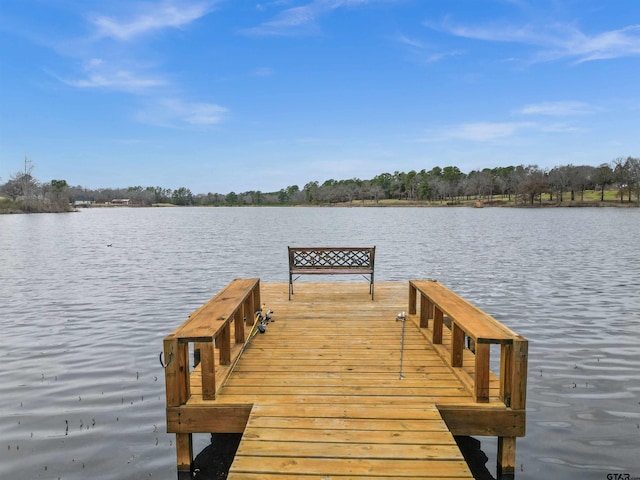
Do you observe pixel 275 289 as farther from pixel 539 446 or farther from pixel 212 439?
pixel 539 446

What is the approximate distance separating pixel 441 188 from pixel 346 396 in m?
139

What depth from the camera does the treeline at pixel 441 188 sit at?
94.9 metres

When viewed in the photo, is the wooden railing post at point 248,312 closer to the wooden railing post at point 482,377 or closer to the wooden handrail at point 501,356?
the wooden handrail at point 501,356

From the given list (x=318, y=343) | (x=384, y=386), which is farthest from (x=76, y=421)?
(x=384, y=386)

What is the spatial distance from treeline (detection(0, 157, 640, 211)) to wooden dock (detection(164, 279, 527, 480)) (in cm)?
10430

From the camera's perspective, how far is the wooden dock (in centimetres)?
313

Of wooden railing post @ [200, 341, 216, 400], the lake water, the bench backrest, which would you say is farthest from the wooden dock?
the bench backrest

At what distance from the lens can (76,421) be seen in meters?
5.55

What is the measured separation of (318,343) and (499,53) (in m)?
44.7

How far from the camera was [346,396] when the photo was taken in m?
4.28

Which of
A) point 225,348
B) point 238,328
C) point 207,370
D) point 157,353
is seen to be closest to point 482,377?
point 207,370

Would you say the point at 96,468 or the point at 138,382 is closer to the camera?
the point at 96,468

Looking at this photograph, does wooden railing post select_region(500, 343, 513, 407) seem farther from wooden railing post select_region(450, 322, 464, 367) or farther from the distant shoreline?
the distant shoreline

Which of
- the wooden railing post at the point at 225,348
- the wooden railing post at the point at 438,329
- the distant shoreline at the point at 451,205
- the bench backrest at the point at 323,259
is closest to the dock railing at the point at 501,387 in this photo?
the wooden railing post at the point at 438,329
